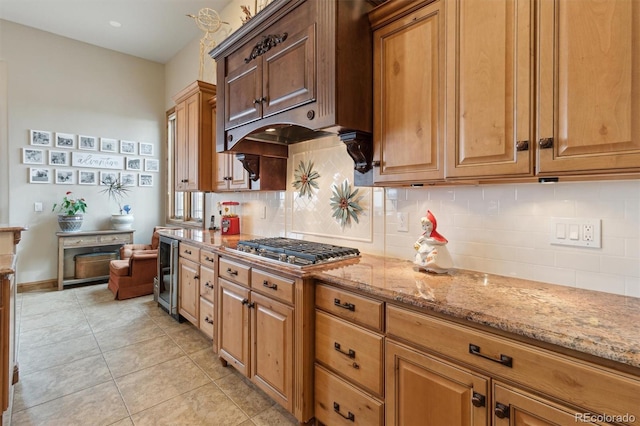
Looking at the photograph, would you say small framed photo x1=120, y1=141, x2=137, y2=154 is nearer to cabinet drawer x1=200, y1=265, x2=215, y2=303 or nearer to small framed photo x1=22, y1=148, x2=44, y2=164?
small framed photo x1=22, y1=148, x2=44, y2=164

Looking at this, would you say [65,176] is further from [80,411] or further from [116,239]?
[80,411]

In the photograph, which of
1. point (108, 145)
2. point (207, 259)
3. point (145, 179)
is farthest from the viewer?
point (145, 179)

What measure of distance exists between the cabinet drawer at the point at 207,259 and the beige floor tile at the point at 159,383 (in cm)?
80

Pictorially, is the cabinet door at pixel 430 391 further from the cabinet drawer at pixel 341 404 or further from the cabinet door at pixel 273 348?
the cabinet door at pixel 273 348

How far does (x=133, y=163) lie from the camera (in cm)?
531

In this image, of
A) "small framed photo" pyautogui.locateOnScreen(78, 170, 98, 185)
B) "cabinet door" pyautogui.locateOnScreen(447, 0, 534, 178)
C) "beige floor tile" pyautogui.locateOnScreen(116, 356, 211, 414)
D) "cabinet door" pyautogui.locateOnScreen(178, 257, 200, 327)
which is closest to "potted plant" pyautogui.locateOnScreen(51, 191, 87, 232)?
"small framed photo" pyautogui.locateOnScreen(78, 170, 98, 185)

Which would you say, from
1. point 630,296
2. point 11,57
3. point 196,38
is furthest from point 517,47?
point 11,57

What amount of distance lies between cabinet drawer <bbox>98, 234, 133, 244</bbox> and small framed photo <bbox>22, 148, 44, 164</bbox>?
1322 mm

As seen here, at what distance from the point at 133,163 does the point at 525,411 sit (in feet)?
19.5

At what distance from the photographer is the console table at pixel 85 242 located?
4480 millimetres

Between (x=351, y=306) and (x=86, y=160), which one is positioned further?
(x=86, y=160)

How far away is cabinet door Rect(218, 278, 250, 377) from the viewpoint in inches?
83.8

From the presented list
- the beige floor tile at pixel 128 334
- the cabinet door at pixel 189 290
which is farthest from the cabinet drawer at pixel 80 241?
the cabinet door at pixel 189 290

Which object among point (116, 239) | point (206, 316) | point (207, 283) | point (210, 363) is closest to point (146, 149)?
point (116, 239)
